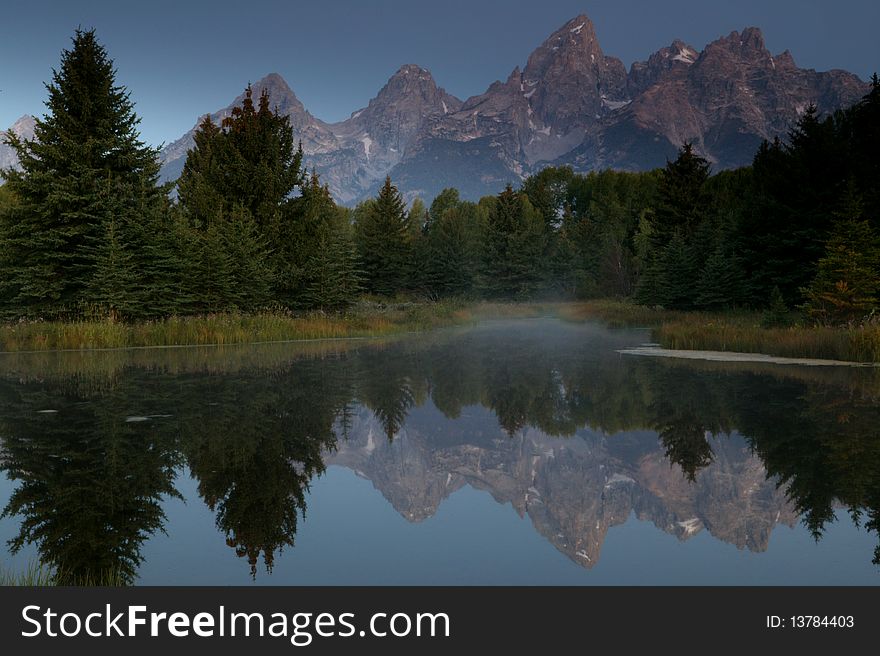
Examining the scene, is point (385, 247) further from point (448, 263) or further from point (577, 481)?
point (577, 481)

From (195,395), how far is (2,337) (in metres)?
14.5

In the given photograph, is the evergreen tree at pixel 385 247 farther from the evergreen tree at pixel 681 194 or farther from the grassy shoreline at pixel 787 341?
the grassy shoreline at pixel 787 341

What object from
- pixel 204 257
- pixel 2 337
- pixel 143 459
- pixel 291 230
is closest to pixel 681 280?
pixel 291 230

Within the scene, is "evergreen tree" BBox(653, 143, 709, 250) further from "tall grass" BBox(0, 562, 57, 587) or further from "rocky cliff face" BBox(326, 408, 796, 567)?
"tall grass" BBox(0, 562, 57, 587)

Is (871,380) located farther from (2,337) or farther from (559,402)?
(2,337)

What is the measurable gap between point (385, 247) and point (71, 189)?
34.6 m

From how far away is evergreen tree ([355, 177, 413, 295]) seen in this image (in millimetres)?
61250

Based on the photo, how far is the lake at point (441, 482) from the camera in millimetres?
4992

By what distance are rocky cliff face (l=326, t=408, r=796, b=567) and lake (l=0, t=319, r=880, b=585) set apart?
0.03m

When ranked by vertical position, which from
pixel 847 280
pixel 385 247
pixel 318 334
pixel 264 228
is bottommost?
pixel 318 334

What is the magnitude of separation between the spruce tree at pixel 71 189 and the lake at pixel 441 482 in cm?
1503

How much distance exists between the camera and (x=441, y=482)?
7508 millimetres

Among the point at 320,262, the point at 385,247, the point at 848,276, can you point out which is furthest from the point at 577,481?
the point at 385,247

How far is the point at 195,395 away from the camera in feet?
42.1
